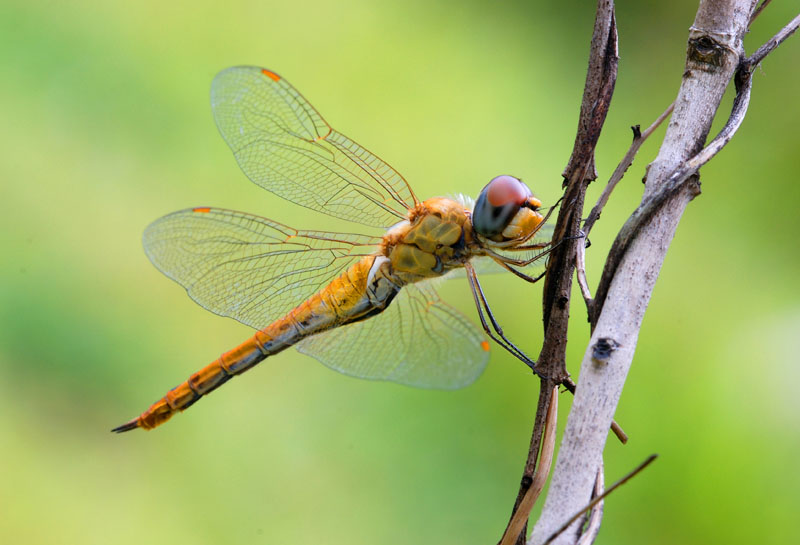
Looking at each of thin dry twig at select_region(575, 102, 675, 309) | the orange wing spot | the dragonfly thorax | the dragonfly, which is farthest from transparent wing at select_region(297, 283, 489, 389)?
thin dry twig at select_region(575, 102, 675, 309)

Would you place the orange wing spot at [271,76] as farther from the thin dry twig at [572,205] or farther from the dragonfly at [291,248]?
the thin dry twig at [572,205]

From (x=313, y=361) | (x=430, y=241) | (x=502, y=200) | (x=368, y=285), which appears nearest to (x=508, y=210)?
(x=502, y=200)

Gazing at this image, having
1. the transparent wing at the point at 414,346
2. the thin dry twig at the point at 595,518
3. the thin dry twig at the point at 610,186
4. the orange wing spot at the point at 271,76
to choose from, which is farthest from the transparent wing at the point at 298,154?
the thin dry twig at the point at 595,518

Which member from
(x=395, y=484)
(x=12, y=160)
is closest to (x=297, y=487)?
(x=395, y=484)

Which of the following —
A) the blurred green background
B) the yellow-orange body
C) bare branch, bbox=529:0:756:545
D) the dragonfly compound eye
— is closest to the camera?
bare branch, bbox=529:0:756:545

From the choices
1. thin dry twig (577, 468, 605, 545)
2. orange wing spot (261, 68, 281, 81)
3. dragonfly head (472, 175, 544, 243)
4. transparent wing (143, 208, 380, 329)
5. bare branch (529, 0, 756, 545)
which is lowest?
thin dry twig (577, 468, 605, 545)

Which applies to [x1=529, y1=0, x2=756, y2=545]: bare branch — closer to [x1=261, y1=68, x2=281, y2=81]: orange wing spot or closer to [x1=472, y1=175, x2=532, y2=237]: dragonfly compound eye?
[x1=472, y1=175, x2=532, y2=237]: dragonfly compound eye
